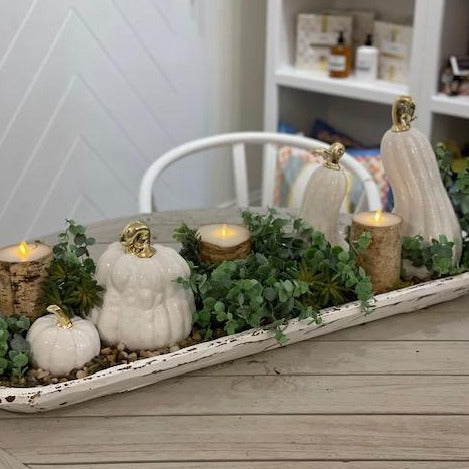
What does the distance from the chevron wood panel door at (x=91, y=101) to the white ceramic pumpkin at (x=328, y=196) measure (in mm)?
1242

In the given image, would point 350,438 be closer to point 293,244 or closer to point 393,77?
point 293,244

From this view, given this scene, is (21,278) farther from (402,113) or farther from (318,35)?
(318,35)

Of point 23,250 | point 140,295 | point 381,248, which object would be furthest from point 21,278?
point 381,248

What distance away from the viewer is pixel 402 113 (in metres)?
1.23

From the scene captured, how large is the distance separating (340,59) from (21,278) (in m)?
1.69

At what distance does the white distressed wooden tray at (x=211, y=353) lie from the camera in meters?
0.96

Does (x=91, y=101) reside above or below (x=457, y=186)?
below

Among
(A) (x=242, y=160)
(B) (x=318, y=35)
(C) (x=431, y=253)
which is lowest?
(A) (x=242, y=160)

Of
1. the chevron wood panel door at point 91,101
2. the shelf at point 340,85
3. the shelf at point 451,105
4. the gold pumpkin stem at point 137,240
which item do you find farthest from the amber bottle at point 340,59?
the gold pumpkin stem at point 137,240

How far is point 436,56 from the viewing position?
7.38ft

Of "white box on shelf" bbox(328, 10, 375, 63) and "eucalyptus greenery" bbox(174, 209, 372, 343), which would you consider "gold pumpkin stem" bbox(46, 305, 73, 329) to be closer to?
"eucalyptus greenery" bbox(174, 209, 372, 343)

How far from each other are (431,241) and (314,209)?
182mm

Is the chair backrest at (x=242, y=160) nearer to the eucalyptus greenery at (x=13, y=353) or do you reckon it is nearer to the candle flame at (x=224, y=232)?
the candle flame at (x=224, y=232)

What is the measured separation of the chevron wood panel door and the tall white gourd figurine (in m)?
1.27
